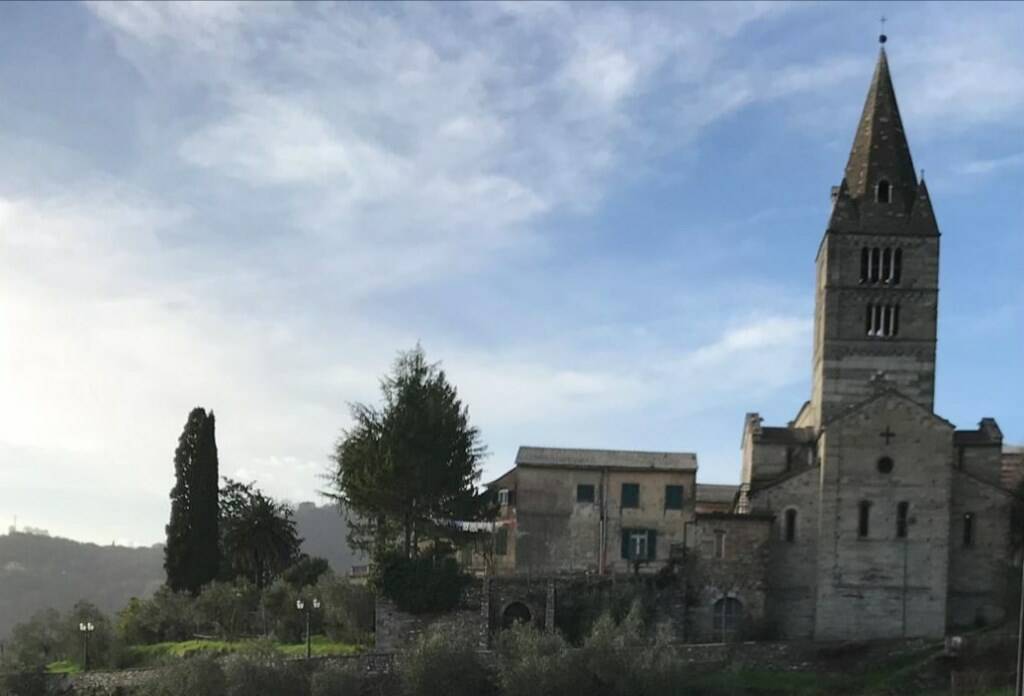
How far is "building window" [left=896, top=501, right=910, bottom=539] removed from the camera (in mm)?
47094

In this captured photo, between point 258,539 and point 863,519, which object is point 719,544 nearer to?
point 863,519

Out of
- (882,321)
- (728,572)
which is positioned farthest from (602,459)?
(882,321)

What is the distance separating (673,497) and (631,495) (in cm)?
178

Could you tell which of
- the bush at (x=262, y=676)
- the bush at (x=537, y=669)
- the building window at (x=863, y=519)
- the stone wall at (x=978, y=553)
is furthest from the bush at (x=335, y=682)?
the stone wall at (x=978, y=553)

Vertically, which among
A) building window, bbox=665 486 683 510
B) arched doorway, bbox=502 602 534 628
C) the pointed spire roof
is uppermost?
the pointed spire roof

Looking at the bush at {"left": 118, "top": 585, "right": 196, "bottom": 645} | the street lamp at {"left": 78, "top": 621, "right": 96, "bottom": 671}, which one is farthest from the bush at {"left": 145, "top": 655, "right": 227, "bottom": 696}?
the bush at {"left": 118, "top": 585, "right": 196, "bottom": 645}

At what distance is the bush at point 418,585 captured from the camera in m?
47.1

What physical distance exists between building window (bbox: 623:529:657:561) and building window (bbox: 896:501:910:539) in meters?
9.86

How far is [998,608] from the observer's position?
155 feet

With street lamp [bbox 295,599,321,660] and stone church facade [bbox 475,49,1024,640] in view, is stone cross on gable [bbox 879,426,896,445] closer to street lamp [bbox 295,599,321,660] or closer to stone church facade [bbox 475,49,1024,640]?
stone church facade [bbox 475,49,1024,640]

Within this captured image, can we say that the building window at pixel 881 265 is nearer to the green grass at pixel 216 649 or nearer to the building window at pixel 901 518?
the building window at pixel 901 518

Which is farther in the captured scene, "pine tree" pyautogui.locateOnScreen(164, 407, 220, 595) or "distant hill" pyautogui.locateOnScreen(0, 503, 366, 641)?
"distant hill" pyautogui.locateOnScreen(0, 503, 366, 641)

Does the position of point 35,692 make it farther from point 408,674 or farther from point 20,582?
point 20,582

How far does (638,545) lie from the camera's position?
5131 cm
